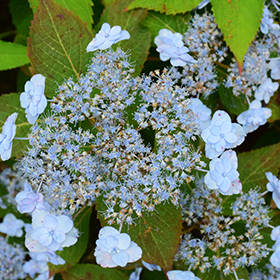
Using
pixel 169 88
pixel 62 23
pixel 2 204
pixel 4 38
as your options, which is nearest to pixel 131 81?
pixel 169 88

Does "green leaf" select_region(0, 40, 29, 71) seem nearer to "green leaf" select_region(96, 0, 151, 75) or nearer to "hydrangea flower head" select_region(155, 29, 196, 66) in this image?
"green leaf" select_region(96, 0, 151, 75)

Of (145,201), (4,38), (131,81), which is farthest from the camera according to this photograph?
(4,38)

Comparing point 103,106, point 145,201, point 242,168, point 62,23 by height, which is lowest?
point 242,168

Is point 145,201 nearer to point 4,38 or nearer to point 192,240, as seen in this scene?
point 192,240

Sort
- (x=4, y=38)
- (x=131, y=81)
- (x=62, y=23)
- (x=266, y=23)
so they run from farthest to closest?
(x=4, y=38) < (x=266, y=23) < (x=62, y=23) < (x=131, y=81)

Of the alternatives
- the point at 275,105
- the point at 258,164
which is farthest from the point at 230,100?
the point at 258,164

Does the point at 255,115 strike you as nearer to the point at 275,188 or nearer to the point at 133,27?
the point at 275,188

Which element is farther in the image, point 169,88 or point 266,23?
point 266,23

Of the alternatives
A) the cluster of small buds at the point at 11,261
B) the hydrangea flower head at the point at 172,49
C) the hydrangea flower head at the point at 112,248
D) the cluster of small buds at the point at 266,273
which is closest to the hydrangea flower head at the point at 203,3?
the hydrangea flower head at the point at 172,49
